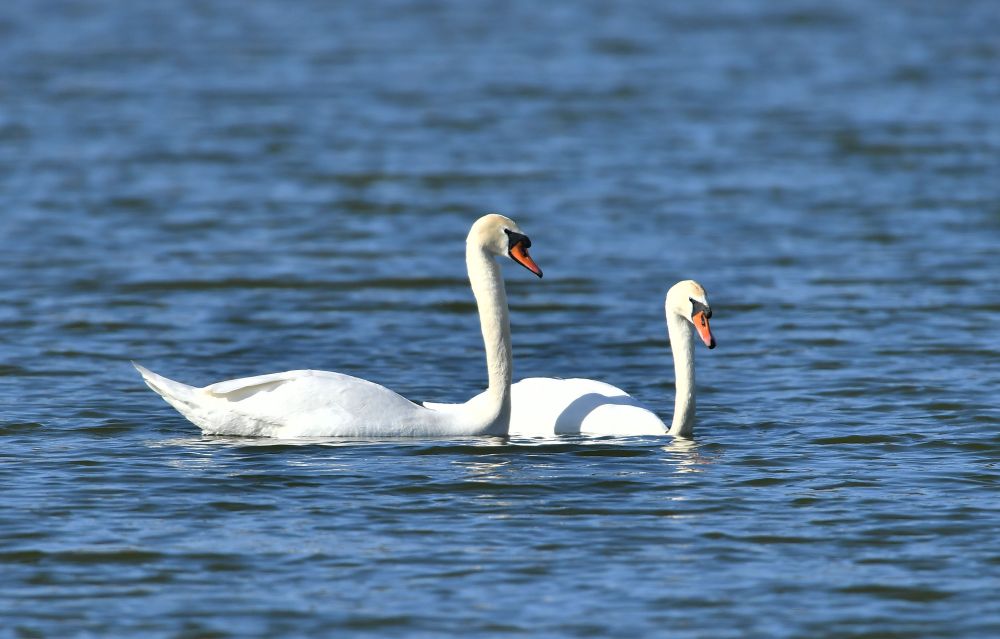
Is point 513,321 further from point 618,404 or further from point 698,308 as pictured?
point 698,308

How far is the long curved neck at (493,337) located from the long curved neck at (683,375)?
1.00 meters

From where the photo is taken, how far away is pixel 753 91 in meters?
29.5

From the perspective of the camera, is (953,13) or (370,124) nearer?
(370,124)

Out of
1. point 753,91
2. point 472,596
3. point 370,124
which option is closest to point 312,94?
point 370,124

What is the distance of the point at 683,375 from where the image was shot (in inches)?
455

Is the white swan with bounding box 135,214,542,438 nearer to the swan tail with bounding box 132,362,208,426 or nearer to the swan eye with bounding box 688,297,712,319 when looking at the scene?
the swan tail with bounding box 132,362,208,426

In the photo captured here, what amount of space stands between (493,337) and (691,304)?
121 cm

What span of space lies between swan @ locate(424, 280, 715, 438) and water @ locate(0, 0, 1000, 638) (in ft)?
0.87

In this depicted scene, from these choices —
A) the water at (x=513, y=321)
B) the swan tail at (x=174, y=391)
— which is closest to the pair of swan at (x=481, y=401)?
the swan tail at (x=174, y=391)

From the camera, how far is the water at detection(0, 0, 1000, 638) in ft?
28.2

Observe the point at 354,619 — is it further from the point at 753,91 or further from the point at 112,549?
the point at 753,91

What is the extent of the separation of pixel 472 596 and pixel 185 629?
4.10 ft

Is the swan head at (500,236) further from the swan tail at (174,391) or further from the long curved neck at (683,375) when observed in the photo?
the swan tail at (174,391)

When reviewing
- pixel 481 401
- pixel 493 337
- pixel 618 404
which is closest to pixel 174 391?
pixel 481 401
